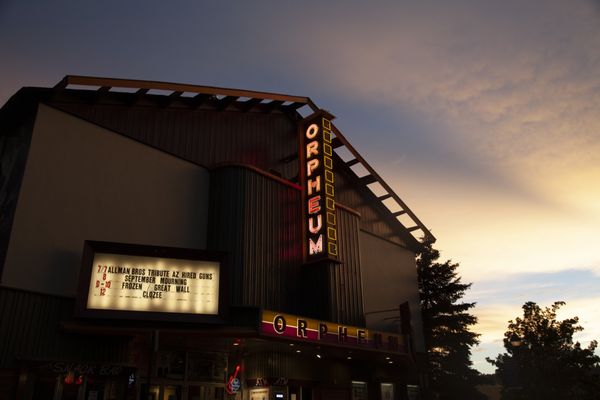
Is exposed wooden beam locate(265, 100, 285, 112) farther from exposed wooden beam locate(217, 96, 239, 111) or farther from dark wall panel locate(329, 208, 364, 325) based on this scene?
dark wall panel locate(329, 208, 364, 325)

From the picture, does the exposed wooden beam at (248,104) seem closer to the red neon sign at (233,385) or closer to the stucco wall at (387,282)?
the stucco wall at (387,282)

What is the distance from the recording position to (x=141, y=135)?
64.6 feet

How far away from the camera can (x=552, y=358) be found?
3684cm

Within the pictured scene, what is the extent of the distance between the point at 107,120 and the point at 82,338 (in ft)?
27.5

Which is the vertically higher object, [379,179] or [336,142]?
[336,142]

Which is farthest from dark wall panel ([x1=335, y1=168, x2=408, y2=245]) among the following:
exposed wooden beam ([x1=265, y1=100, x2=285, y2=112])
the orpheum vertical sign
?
exposed wooden beam ([x1=265, y1=100, x2=285, y2=112])

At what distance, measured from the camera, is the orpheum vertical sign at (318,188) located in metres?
21.8

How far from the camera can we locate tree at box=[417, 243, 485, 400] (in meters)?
38.0

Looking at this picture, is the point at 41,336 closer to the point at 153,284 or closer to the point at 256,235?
the point at 153,284

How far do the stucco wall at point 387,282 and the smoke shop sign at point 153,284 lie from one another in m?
11.6

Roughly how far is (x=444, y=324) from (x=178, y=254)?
27.5m

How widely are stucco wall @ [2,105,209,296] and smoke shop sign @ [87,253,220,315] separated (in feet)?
4.01

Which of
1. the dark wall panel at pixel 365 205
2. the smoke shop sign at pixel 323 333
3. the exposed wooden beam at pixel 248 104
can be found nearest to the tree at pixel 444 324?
the dark wall panel at pixel 365 205

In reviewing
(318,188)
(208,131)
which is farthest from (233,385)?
(208,131)
